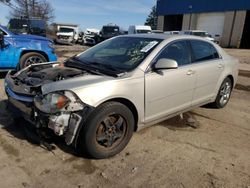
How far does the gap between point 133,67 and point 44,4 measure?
163ft

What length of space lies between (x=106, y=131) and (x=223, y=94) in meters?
3.15

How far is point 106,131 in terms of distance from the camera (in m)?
3.25

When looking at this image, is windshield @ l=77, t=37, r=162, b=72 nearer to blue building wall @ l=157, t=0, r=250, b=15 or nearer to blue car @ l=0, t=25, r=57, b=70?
blue car @ l=0, t=25, r=57, b=70

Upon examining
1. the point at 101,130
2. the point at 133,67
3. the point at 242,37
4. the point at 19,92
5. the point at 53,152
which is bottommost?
the point at 242,37

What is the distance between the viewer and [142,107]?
3494 millimetres

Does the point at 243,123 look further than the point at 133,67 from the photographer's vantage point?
Yes

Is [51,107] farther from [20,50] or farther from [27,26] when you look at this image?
[27,26]

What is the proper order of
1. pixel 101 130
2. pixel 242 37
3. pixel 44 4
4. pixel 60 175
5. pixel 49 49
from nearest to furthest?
pixel 60 175 → pixel 101 130 → pixel 49 49 → pixel 242 37 → pixel 44 4

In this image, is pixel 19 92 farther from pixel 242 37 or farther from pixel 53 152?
pixel 242 37

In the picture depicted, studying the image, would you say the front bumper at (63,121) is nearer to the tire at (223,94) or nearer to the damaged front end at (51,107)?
the damaged front end at (51,107)

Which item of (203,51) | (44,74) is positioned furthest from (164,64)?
(44,74)

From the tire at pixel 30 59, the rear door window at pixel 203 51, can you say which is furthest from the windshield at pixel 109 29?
the rear door window at pixel 203 51

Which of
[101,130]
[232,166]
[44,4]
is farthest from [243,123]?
[44,4]

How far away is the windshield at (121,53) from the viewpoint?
11.8ft
